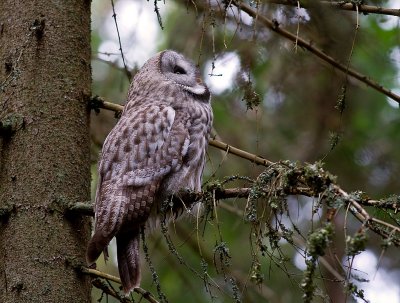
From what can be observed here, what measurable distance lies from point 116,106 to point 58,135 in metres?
0.39

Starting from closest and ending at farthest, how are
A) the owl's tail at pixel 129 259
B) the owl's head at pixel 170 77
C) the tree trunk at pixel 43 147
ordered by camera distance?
the tree trunk at pixel 43 147 → the owl's tail at pixel 129 259 → the owl's head at pixel 170 77

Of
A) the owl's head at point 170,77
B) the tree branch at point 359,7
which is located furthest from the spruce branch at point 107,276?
the tree branch at point 359,7

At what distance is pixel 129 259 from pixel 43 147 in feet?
2.13

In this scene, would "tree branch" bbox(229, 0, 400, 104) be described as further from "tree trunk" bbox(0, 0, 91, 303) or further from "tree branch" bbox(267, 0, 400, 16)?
"tree trunk" bbox(0, 0, 91, 303)

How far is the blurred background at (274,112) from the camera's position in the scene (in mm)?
3936

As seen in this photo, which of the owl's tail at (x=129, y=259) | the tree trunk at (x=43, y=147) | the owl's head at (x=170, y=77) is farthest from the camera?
the owl's head at (x=170, y=77)

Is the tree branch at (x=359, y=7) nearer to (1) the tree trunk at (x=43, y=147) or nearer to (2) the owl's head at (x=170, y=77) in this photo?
(2) the owl's head at (x=170, y=77)

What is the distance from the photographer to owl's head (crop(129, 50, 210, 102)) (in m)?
4.36

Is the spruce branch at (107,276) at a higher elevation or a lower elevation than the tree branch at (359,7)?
lower

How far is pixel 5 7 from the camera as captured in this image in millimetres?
3910

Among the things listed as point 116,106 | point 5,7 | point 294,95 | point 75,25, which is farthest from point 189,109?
point 294,95

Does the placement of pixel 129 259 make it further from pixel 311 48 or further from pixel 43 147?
pixel 311 48

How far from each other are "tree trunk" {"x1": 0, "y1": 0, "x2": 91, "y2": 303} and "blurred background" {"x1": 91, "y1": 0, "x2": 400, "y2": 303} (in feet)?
1.07

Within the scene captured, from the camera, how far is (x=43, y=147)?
3.64 metres
